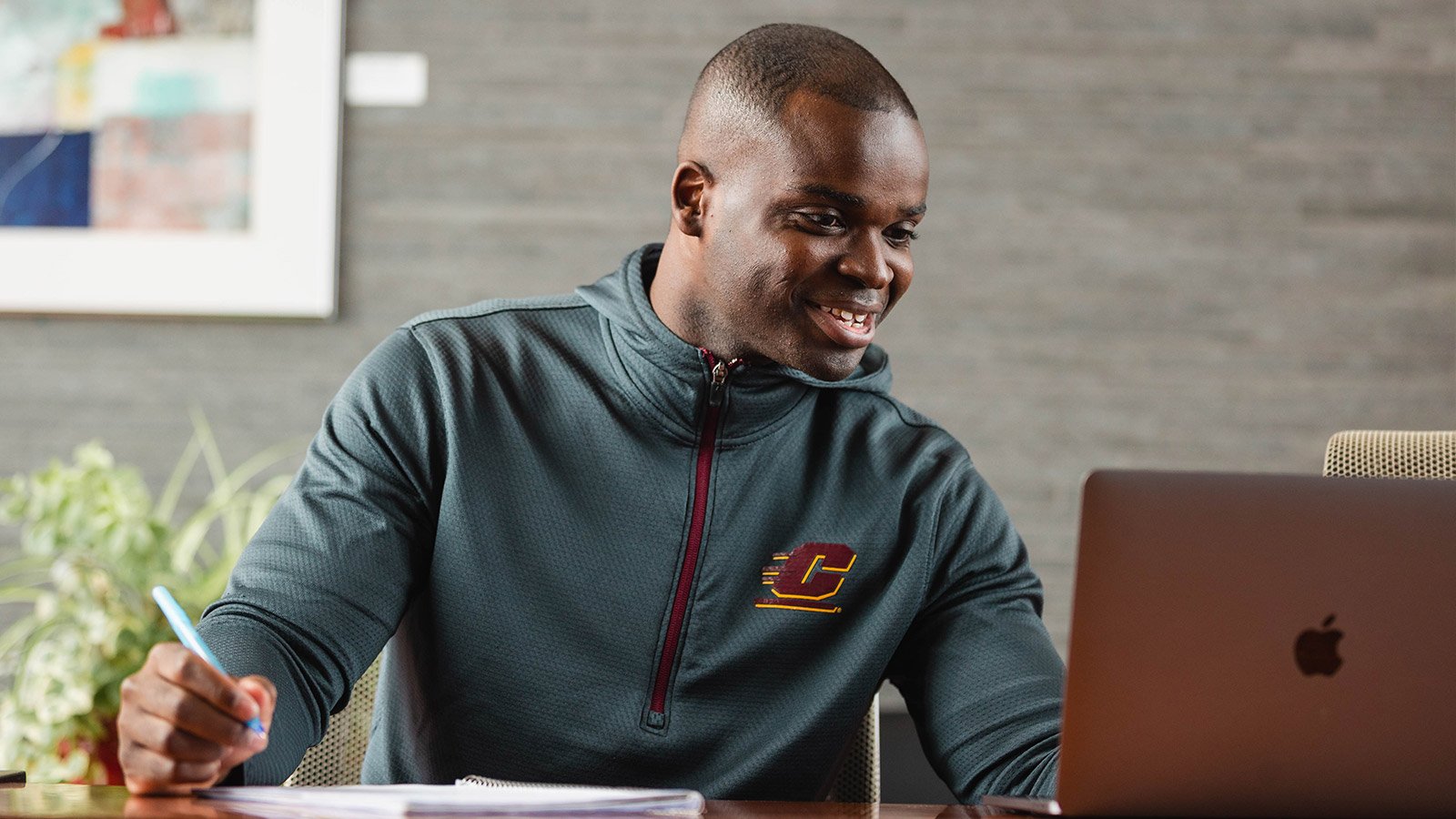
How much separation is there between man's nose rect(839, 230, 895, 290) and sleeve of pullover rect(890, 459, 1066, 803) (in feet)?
0.80

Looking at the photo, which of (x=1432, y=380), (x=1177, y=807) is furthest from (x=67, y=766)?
(x=1432, y=380)

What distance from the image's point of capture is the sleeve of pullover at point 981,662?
1271mm

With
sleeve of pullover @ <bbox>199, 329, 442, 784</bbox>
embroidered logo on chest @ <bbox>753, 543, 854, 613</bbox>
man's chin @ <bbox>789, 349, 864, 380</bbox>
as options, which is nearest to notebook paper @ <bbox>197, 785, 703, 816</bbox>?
sleeve of pullover @ <bbox>199, 329, 442, 784</bbox>

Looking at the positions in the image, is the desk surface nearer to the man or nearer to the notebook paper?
the notebook paper

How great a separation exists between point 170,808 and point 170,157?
1.95m

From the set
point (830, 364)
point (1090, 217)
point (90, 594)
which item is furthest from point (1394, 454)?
point (90, 594)

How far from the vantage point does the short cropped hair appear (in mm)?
1369

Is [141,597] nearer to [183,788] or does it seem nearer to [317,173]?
[317,173]

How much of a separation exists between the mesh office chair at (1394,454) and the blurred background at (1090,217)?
1117 millimetres

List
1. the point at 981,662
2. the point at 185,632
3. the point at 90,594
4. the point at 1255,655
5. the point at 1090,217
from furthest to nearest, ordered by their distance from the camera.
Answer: the point at 1090,217
the point at 90,594
the point at 981,662
the point at 185,632
the point at 1255,655

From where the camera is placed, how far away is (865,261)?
1.35m

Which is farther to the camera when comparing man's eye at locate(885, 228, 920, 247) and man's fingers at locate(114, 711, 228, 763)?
man's eye at locate(885, 228, 920, 247)

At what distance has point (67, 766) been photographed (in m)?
2.04

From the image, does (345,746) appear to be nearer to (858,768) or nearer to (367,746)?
(367,746)
